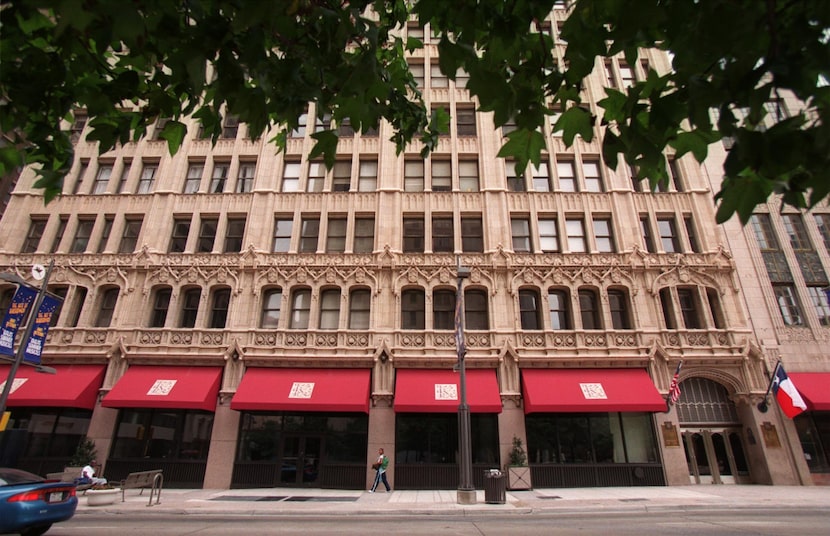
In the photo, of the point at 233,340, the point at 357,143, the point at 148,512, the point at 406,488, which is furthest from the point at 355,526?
the point at 357,143

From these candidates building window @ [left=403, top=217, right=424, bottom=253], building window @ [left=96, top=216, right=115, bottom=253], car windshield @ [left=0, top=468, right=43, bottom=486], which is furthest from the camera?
building window @ [left=96, top=216, right=115, bottom=253]

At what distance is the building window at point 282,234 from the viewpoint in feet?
80.8

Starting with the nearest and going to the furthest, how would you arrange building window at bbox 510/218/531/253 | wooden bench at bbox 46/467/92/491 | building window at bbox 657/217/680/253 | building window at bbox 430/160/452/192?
wooden bench at bbox 46/467/92/491
building window at bbox 657/217/680/253
building window at bbox 510/218/531/253
building window at bbox 430/160/452/192

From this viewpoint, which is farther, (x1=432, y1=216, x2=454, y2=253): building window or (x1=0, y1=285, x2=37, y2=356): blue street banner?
(x1=432, y1=216, x2=454, y2=253): building window

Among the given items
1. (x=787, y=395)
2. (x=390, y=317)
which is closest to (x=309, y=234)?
(x=390, y=317)

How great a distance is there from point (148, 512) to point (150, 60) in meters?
14.7

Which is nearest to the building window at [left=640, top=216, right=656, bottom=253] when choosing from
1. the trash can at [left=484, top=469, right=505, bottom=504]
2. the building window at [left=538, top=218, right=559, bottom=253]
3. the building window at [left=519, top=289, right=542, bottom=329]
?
the building window at [left=538, top=218, right=559, bottom=253]

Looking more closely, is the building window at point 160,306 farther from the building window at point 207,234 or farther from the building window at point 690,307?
the building window at point 690,307

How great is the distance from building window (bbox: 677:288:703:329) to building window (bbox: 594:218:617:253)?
4098 mm

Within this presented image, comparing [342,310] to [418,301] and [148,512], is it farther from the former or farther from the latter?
[148,512]

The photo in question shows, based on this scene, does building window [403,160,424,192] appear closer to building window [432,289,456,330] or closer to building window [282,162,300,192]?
building window [282,162,300,192]

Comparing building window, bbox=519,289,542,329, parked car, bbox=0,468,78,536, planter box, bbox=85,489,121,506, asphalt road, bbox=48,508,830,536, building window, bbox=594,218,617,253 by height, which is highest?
building window, bbox=594,218,617,253

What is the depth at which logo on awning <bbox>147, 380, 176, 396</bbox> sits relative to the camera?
65.4 feet

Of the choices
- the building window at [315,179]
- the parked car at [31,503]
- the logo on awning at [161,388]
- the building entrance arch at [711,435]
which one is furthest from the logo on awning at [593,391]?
the logo on awning at [161,388]
